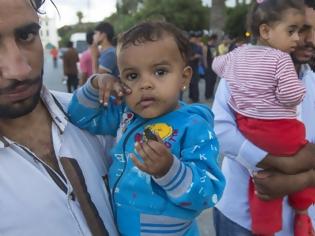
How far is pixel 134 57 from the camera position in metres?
1.66

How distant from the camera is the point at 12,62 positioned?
138cm

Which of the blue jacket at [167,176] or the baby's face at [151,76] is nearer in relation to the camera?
the blue jacket at [167,176]

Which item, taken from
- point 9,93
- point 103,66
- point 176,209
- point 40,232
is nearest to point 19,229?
point 40,232

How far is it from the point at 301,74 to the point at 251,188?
0.61 metres

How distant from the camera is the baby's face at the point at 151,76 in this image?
165 cm

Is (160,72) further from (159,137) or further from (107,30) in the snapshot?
(107,30)

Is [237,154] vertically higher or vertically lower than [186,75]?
lower

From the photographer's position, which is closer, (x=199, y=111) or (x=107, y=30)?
(x=199, y=111)

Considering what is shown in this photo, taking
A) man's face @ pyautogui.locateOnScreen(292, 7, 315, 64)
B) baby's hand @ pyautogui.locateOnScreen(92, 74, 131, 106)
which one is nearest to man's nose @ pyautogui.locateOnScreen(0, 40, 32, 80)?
baby's hand @ pyautogui.locateOnScreen(92, 74, 131, 106)

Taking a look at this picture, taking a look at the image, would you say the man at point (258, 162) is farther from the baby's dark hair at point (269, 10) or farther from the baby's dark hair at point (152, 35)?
the baby's dark hair at point (152, 35)

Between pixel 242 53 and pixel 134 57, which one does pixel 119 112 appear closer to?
pixel 134 57

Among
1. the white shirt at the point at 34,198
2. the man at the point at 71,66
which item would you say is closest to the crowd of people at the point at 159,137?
the white shirt at the point at 34,198

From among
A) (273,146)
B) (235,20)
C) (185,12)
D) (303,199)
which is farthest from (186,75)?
(185,12)

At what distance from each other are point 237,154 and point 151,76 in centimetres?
73
